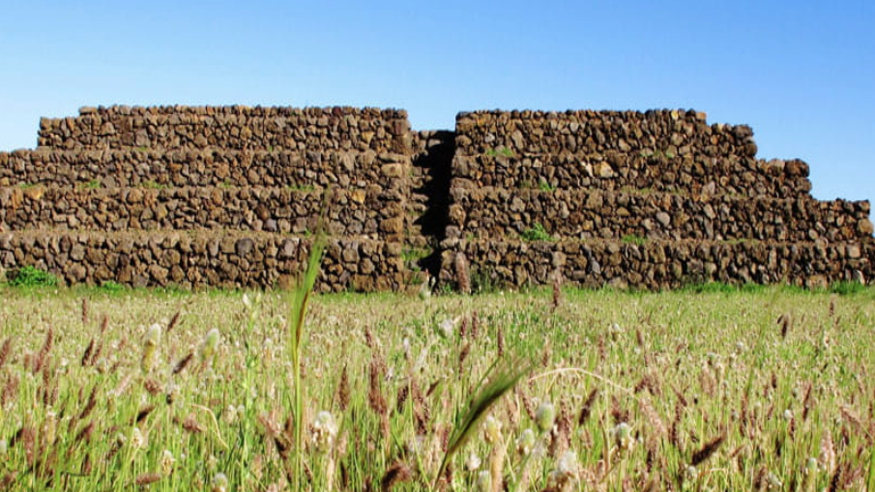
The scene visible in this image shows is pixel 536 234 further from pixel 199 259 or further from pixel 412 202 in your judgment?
pixel 199 259

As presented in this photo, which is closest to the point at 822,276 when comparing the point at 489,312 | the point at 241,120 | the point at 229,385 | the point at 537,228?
the point at 537,228

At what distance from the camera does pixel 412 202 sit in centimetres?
1677

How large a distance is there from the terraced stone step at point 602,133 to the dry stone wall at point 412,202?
37 mm

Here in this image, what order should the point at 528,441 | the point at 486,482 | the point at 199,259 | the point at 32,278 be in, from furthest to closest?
the point at 199,259 → the point at 32,278 → the point at 528,441 → the point at 486,482

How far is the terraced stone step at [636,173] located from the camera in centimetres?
1680

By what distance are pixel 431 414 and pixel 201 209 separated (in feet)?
49.2

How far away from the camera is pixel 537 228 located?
15781mm

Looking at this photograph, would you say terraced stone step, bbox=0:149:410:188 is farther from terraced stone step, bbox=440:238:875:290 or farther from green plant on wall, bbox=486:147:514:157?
terraced stone step, bbox=440:238:875:290

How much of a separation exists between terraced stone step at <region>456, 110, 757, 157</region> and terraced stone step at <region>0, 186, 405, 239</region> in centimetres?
304

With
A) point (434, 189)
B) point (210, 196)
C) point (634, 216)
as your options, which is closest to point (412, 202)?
point (434, 189)

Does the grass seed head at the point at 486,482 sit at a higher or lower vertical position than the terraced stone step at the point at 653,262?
lower

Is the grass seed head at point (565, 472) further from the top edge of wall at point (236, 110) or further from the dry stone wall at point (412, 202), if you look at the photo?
the top edge of wall at point (236, 110)

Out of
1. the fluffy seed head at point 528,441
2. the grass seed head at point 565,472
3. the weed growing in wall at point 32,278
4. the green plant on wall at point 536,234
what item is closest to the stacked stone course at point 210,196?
the weed growing in wall at point 32,278

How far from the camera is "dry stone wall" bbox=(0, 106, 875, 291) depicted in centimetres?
1463
